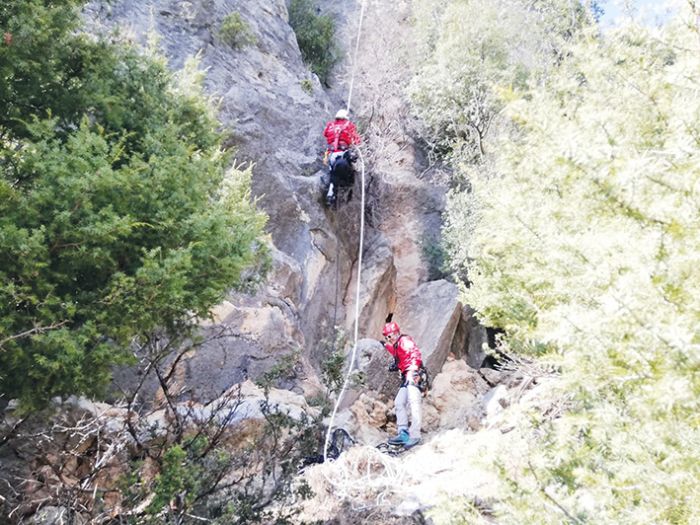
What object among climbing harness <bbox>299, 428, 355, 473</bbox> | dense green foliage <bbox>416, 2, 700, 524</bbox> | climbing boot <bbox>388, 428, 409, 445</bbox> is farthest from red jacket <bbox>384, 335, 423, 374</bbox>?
dense green foliage <bbox>416, 2, 700, 524</bbox>

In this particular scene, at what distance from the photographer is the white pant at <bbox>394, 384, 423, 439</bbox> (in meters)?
8.94

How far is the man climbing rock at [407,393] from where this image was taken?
895 centimetres

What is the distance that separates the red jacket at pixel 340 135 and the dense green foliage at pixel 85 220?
7.41 metres

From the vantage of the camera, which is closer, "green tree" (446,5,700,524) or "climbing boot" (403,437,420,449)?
"green tree" (446,5,700,524)

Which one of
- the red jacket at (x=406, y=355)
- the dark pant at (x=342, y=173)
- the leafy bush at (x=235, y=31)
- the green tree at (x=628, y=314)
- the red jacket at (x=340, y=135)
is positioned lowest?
the red jacket at (x=406, y=355)

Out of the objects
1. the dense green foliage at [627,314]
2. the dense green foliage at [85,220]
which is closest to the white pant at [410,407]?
the dense green foliage at [85,220]

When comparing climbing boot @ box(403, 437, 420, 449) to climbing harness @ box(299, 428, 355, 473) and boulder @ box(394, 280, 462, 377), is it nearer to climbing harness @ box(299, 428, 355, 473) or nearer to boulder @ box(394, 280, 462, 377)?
climbing harness @ box(299, 428, 355, 473)

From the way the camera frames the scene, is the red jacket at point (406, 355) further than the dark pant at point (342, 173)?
No

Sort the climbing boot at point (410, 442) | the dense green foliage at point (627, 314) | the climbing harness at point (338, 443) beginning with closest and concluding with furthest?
Result: 1. the dense green foliage at point (627, 314)
2. the climbing harness at point (338, 443)
3. the climbing boot at point (410, 442)

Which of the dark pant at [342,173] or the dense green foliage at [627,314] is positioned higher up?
the dense green foliage at [627,314]

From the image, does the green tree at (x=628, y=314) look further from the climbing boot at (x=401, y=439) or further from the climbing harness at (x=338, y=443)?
the climbing boot at (x=401, y=439)

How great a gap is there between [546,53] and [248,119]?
29.2 feet

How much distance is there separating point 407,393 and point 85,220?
21.0ft

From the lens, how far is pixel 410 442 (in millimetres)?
8891
